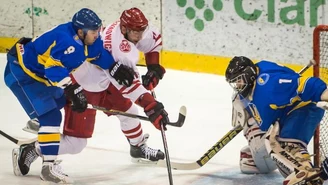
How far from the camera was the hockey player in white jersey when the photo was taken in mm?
5227

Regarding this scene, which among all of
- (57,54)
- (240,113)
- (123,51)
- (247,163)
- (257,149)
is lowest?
(247,163)

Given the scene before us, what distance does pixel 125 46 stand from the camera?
5.38 m

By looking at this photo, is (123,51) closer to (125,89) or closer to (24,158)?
(125,89)

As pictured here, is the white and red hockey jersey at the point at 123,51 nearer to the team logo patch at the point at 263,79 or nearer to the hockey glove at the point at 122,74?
the hockey glove at the point at 122,74

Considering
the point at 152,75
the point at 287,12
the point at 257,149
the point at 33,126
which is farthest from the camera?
the point at 287,12

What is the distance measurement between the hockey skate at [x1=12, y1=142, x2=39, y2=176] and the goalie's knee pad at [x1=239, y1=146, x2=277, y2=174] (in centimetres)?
114

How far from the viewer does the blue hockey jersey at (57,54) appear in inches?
193

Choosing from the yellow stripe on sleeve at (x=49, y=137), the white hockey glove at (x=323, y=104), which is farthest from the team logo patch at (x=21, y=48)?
the white hockey glove at (x=323, y=104)

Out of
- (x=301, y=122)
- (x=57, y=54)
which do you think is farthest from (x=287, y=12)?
(x=57, y=54)

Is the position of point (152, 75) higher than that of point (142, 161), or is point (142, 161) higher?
point (152, 75)

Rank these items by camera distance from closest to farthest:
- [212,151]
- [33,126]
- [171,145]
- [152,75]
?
[212,151], [152,75], [171,145], [33,126]

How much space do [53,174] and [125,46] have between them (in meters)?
0.83

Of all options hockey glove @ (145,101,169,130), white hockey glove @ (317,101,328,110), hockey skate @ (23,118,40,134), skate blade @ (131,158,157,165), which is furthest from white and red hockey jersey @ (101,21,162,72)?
white hockey glove @ (317,101,328,110)

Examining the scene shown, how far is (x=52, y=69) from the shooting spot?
4.88 meters
